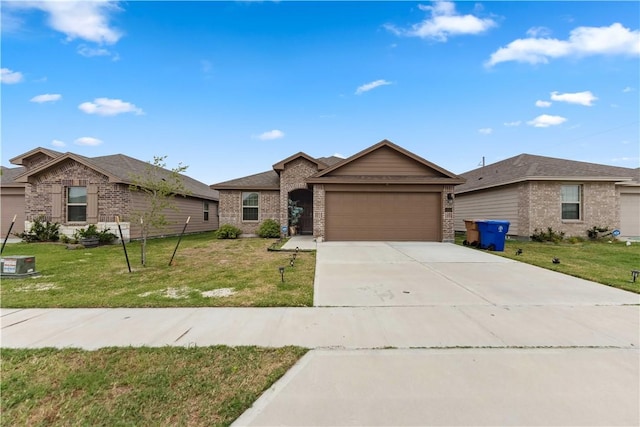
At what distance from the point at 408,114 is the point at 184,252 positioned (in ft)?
53.0

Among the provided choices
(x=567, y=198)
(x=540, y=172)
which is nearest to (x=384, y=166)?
(x=540, y=172)

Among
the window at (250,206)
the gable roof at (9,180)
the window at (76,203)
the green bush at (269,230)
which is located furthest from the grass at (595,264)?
the gable roof at (9,180)

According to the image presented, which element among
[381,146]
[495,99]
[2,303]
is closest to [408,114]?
[495,99]

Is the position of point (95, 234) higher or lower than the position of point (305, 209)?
lower

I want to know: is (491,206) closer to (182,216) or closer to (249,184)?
(249,184)

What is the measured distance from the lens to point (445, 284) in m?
5.78

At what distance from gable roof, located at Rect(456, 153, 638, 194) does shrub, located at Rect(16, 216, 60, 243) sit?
75.1 ft

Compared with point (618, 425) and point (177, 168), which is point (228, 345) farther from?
point (177, 168)

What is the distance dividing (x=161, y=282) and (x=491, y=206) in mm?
17662

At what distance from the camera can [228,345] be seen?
319 cm

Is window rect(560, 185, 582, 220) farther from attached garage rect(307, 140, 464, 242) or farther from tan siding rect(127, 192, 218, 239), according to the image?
tan siding rect(127, 192, 218, 239)

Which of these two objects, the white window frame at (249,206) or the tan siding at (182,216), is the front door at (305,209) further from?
the tan siding at (182,216)

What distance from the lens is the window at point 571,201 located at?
45.6ft

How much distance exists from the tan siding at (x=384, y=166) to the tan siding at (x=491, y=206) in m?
5.57
